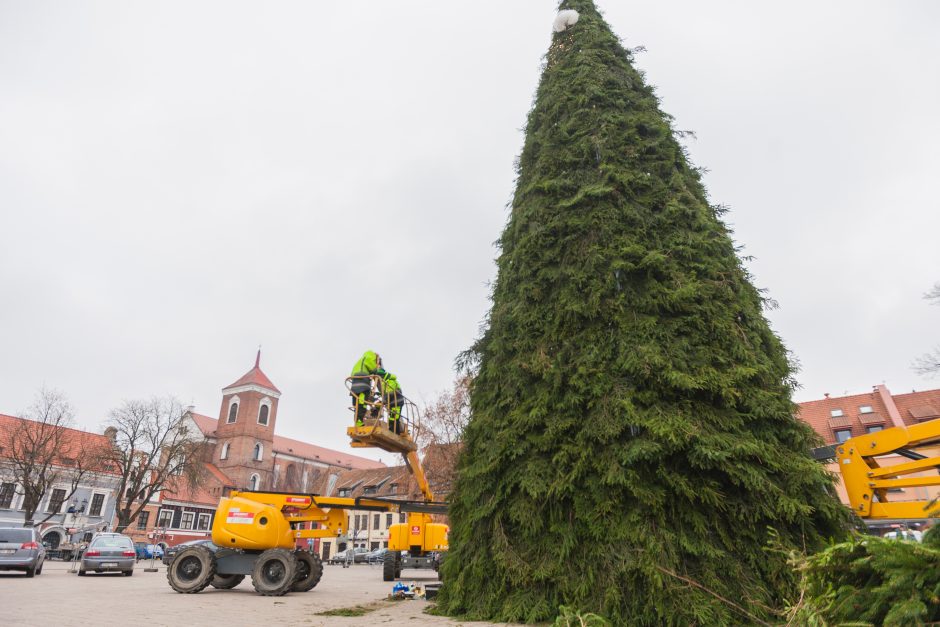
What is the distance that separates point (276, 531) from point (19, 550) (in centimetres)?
1112

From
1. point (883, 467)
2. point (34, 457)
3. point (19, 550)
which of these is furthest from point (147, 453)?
point (883, 467)

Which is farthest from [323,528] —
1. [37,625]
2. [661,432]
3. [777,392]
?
[777,392]

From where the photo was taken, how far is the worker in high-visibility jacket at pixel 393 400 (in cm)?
1212

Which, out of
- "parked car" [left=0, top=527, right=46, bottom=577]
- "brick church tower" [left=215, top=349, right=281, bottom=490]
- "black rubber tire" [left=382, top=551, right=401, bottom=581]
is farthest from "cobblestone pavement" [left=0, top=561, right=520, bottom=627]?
"brick church tower" [left=215, top=349, right=281, bottom=490]

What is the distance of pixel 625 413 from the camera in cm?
652

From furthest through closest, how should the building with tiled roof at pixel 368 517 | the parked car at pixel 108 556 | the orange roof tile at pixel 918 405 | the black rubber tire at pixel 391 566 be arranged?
1. the building with tiled roof at pixel 368 517
2. the orange roof tile at pixel 918 405
3. the black rubber tire at pixel 391 566
4. the parked car at pixel 108 556

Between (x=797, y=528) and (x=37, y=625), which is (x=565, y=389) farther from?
(x=37, y=625)

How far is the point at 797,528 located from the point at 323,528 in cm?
1033

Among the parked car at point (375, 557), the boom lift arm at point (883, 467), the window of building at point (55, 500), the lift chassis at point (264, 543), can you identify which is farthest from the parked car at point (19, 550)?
the window of building at point (55, 500)

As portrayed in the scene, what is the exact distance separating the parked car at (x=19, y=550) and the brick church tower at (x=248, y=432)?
5741cm

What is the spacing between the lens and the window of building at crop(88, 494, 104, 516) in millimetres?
51597

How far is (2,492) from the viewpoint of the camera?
4641cm

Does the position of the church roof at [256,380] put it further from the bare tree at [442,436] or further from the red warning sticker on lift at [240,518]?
the red warning sticker on lift at [240,518]

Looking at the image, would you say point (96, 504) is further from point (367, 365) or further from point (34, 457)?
point (367, 365)
